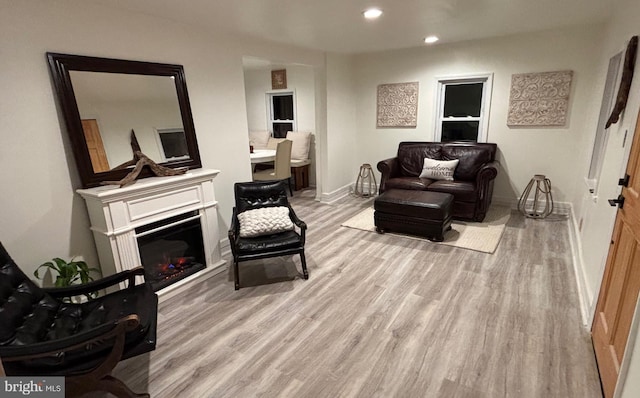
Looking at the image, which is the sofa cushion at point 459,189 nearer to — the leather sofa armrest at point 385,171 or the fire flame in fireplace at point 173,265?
the leather sofa armrest at point 385,171

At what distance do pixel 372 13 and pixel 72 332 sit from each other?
10.7 ft

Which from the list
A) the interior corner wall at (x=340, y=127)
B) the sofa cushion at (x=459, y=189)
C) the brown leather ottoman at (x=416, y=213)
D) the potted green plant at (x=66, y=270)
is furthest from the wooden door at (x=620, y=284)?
the interior corner wall at (x=340, y=127)

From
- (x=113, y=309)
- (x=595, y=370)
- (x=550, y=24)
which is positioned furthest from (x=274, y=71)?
(x=595, y=370)

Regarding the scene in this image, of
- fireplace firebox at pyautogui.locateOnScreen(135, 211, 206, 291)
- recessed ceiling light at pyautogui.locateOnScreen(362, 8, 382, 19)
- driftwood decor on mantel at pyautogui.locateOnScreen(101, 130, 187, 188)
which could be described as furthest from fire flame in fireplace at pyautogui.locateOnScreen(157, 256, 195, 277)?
recessed ceiling light at pyautogui.locateOnScreen(362, 8, 382, 19)

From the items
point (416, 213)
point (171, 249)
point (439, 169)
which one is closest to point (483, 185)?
point (439, 169)

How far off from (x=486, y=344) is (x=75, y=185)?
312cm

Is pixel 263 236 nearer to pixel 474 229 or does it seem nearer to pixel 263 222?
pixel 263 222

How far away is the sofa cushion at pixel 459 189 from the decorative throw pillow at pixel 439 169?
207 mm

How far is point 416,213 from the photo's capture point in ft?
12.4

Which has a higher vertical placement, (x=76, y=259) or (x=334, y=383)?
(x=76, y=259)

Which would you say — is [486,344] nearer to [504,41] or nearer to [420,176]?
[420,176]

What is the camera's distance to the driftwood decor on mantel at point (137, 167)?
100 inches

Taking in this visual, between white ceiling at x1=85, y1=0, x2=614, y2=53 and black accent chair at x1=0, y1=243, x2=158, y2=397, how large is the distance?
2.08 m

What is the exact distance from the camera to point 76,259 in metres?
2.48
